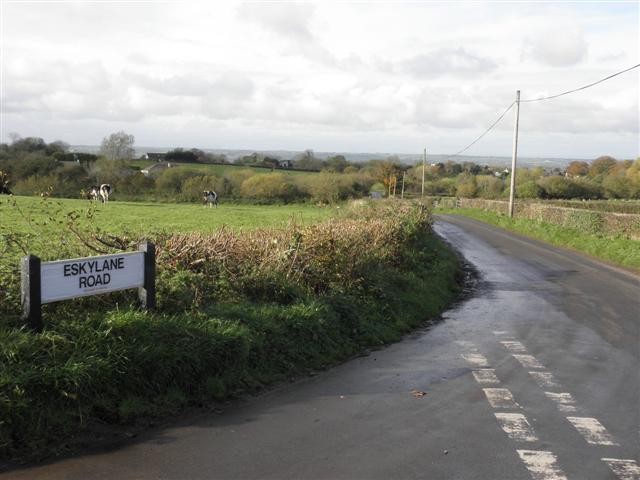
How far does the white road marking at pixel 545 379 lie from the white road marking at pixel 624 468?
230 centimetres

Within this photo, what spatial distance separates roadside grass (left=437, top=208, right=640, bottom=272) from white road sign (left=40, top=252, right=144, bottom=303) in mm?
18053

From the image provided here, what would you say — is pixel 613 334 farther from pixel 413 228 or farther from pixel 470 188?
pixel 470 188

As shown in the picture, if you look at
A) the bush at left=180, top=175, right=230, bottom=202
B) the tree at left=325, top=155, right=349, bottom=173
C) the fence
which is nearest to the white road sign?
the fence

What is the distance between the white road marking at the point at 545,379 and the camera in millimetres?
7959

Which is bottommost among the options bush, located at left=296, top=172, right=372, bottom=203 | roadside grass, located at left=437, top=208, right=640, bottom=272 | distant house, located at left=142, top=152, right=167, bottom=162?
roadside grass, located at left=437, top=208, right=640, bottom=272

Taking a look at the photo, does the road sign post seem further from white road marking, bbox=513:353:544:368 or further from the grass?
white road marking, bbox=513:353:544:368

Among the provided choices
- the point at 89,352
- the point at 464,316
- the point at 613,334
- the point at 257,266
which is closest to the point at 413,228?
the point at 464,316

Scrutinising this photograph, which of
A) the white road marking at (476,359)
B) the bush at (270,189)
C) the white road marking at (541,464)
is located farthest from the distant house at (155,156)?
the white road marking at (541,464)

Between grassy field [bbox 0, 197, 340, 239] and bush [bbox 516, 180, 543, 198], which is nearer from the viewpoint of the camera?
grassy field [bbox 0, 197, 340, 239]

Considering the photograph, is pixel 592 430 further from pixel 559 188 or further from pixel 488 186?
pixel 488 186

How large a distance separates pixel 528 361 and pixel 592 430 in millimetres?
2815

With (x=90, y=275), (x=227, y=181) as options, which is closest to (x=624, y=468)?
(x=90, y=275)

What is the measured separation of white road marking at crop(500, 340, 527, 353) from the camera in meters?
9.85

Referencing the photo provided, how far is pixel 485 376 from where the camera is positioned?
832 cm
